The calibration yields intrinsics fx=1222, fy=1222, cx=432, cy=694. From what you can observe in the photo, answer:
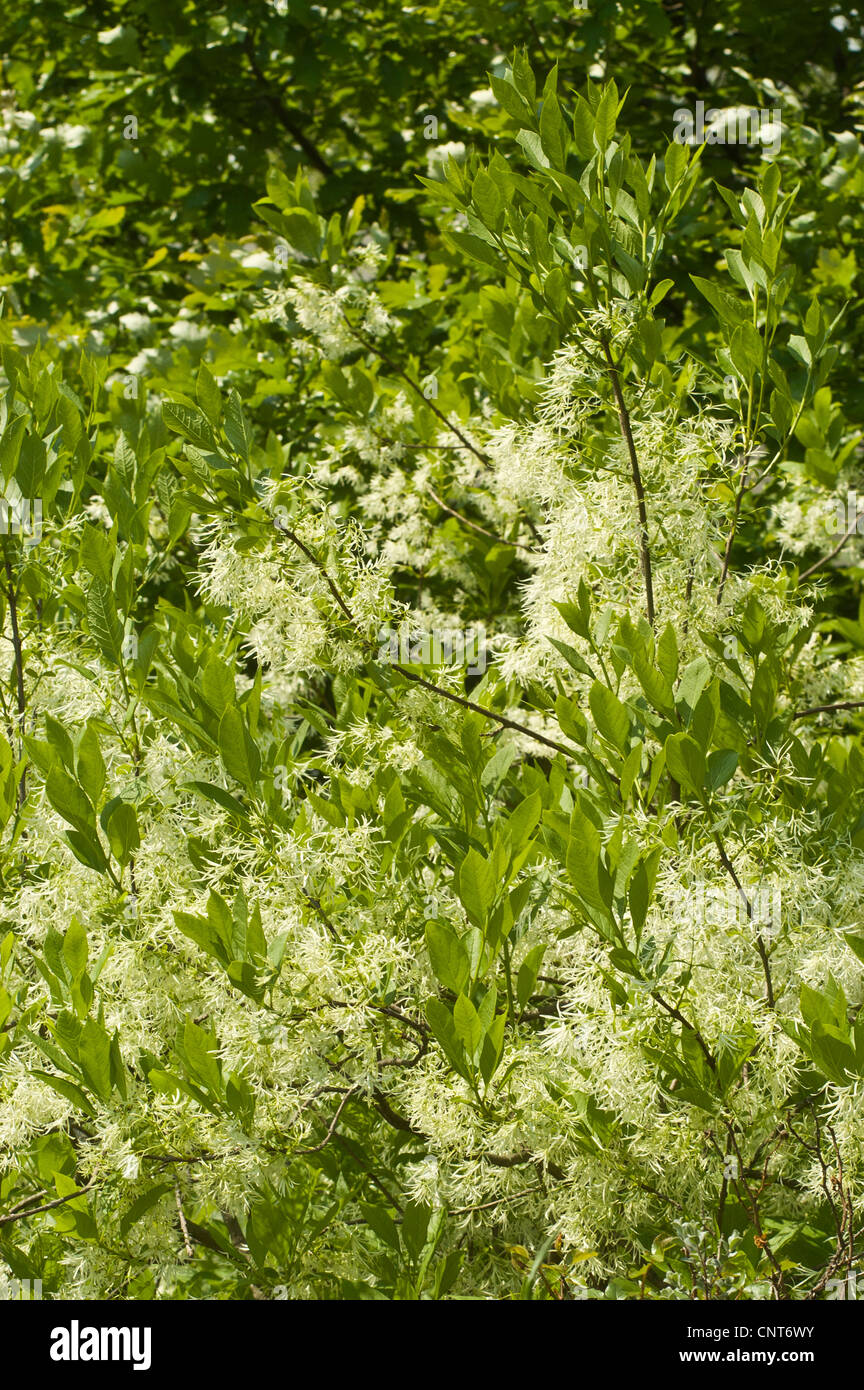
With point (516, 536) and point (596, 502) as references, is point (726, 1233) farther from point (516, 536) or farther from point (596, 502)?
point (516, 536)

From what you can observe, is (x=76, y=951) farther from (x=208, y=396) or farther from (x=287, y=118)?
(x=287, y=118)

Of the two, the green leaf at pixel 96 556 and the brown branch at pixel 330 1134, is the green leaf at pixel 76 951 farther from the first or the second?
the green leaf at pixel 96 556

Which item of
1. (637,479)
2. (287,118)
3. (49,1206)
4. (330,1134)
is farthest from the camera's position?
(287,118)

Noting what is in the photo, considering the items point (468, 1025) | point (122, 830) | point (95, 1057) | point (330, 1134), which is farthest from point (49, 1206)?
point (468, 1025)

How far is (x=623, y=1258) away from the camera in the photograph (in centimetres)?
169

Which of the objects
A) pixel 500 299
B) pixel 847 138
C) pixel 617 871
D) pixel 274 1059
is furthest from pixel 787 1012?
pixel 847 138

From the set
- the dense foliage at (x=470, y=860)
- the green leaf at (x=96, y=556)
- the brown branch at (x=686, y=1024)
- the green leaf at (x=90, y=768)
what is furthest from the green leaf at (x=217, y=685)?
the brown branch at (x=686, y=1024)

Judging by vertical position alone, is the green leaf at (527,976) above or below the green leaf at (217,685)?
below

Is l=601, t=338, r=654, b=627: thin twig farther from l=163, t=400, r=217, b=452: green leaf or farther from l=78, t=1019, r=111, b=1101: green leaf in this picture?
l=78, t=1019, r=111, b=1101: green leaf

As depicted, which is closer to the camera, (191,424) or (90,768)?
(90,768)

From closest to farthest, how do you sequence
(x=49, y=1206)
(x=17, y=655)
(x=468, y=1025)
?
(x=468, y=1025) → (x=49, y=1206) → (x=17, y=655)

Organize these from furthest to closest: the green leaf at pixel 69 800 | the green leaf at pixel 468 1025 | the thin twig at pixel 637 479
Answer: the thin twig at pixel 637 479
the green leaf at pixel 69 800
the green leaf at pixel 468 1025

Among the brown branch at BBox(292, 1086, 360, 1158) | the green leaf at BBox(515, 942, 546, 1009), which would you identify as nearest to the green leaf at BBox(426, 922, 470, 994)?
the green leaf at BBox(515, 942, 546, 1009)

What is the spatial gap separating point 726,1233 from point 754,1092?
204 mm
